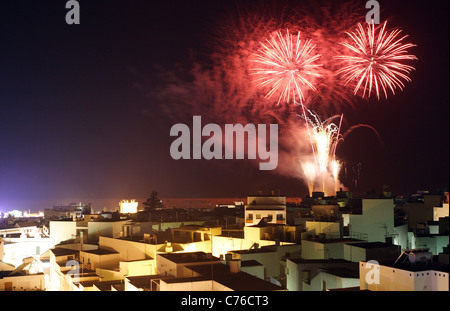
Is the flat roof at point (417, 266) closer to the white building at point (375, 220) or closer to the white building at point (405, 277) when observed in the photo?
the white building at point (405, 277)

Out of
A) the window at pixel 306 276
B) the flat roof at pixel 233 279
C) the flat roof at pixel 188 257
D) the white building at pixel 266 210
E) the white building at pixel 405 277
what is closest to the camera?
the white building at pixel 405 277

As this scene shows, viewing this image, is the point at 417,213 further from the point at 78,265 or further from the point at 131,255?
the point at 78,265

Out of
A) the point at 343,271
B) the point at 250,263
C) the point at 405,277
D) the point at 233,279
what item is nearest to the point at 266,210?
the point at 250,263

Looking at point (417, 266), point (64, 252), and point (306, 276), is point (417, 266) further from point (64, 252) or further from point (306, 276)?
point (64, 252)

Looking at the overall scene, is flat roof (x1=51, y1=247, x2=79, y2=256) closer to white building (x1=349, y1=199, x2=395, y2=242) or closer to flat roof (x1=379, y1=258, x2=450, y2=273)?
white building (x1=349, y1=199, x2=395, y2=242)

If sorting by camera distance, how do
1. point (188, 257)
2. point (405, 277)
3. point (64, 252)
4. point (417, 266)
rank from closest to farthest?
point (405, 277) → point (417, 266) → point (188, 257) → point (64, 252)

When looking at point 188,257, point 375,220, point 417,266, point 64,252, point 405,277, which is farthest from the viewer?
point 64,252

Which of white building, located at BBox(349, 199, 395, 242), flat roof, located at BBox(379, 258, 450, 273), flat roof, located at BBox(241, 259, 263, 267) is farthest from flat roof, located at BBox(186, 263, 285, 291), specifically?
white building, located at BBox(349, 199, 395, 242)

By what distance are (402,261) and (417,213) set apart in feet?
42.1

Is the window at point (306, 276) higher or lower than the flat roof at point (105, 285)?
higher

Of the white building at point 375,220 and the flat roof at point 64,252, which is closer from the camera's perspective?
the white building at point 375,220

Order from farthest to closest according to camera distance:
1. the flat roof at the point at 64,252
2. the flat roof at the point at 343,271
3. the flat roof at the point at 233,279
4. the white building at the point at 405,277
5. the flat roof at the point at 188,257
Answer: the flat roof at the point at 64,252 → the flat roof at the point at 188,257 → the flat roof at the point at 343,271 → the flat roof at the point at 233,279 → the white building at the point at 405,277

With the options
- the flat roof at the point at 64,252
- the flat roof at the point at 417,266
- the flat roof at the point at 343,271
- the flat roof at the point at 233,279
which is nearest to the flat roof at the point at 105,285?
the flat roof at the point at 233,279
